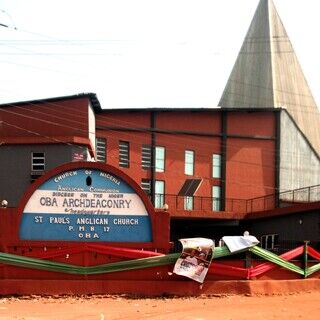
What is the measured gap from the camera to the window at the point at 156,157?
39719 mm

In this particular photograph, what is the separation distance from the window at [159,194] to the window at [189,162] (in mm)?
2028

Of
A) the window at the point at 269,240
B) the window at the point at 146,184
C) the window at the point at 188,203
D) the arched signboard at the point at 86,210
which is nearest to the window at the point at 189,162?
the window at the point at 188,203

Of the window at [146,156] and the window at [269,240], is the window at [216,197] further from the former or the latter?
the window at [269,240]

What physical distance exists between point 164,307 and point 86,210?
313 centimetres

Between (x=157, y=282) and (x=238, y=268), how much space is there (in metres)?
1.88

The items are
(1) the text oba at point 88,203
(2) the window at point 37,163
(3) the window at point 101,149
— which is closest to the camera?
(1) the text oba at point 88,203

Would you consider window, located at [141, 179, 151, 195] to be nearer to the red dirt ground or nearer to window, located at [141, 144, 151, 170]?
window, located at [141, 144, 151, 170]

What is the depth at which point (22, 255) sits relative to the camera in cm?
1304

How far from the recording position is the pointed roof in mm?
55906

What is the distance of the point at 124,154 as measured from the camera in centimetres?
3919

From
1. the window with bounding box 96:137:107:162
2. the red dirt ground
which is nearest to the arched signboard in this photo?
the red dirt ground

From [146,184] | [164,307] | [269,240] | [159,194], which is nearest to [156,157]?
[146,184]

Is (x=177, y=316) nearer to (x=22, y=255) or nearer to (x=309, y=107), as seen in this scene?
(x=22, y=255)

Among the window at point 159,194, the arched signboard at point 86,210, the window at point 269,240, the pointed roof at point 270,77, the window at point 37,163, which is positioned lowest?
the window at point 269,240
